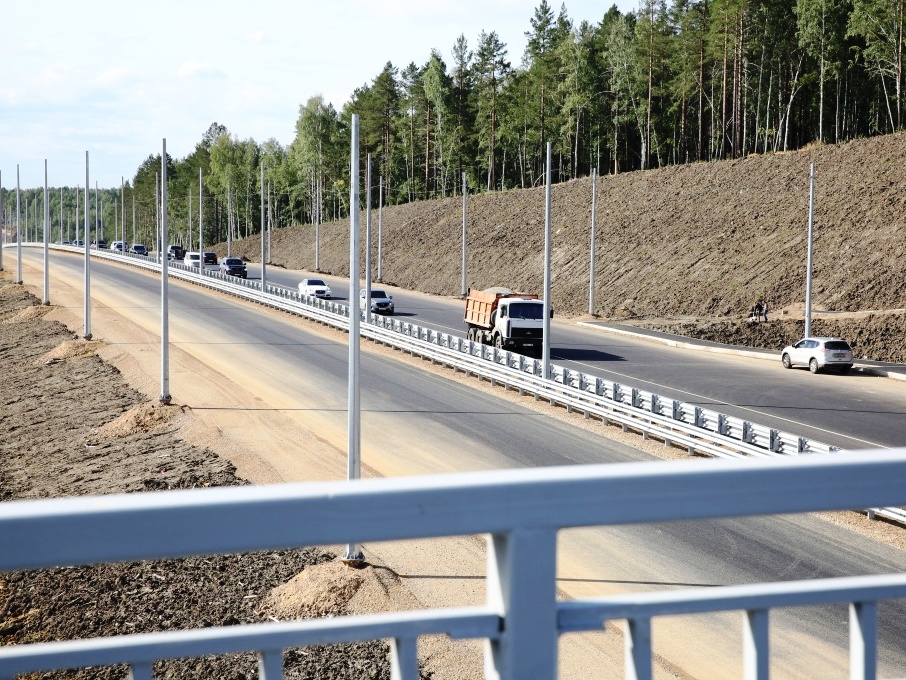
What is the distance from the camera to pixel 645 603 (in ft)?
7.19

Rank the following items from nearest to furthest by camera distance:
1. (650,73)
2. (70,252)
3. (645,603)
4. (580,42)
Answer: (645,603)
(650,73)
(580,42)
(70,252)

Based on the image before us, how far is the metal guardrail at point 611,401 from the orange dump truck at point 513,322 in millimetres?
2424

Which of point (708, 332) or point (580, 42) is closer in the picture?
point (708, 332)

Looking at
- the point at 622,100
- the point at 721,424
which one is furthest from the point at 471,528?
the point at 622,100

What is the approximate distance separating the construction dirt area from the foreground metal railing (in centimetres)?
954

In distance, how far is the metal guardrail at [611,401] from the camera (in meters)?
22.2

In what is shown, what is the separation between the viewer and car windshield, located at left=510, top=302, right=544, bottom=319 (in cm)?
4044

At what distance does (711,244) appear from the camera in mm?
62062

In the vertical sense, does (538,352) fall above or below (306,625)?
below

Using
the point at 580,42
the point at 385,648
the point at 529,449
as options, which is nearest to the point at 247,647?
the point at 385,648

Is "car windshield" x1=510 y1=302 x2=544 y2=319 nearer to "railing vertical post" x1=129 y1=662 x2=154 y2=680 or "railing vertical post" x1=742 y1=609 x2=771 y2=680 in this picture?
"railing vertical post" x1=742 y1=609 x2=771 y2=680

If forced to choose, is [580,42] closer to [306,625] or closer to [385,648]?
[385,648]

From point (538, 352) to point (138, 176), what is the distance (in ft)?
551

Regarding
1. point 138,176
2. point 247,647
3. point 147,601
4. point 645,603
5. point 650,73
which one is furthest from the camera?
point 138,176
